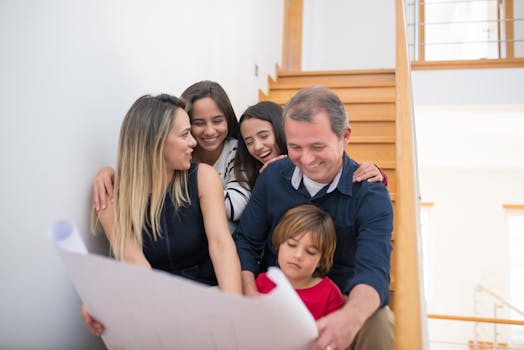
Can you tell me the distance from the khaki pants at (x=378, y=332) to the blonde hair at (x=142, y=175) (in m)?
0.59

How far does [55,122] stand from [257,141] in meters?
0.77

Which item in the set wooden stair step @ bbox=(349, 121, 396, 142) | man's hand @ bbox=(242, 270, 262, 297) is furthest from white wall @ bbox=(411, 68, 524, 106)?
man's hand @ bbox=(242, 270, 262, 297)

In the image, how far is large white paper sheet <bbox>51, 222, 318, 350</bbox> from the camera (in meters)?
0.67

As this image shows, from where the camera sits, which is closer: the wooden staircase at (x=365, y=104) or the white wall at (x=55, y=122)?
the white wall at (x=55, y=122)

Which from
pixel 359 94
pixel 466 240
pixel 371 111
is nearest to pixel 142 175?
A: pixel 371 111

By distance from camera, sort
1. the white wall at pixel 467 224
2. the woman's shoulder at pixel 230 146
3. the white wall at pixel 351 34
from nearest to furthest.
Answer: the woman's shoulder at pixel 230 146
the white wall at pixel 351 34
the white wall at pixel 467 224

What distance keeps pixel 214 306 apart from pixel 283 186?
762mm

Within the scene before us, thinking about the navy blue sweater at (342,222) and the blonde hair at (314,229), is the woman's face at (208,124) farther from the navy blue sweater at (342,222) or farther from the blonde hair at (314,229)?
the blonde hair at (314,229)

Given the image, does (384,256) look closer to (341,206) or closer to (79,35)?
(341,206)

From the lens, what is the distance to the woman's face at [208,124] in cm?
177

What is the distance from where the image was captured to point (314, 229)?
1.24 metres

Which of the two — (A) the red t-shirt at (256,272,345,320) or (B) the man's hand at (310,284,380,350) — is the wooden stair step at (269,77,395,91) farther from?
(B) the man's hand at (310,284,380,350)

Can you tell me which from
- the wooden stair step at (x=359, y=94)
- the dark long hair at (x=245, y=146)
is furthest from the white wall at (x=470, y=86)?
the dark long hair at (x=245, y=146)

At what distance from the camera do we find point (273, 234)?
4.37ft
